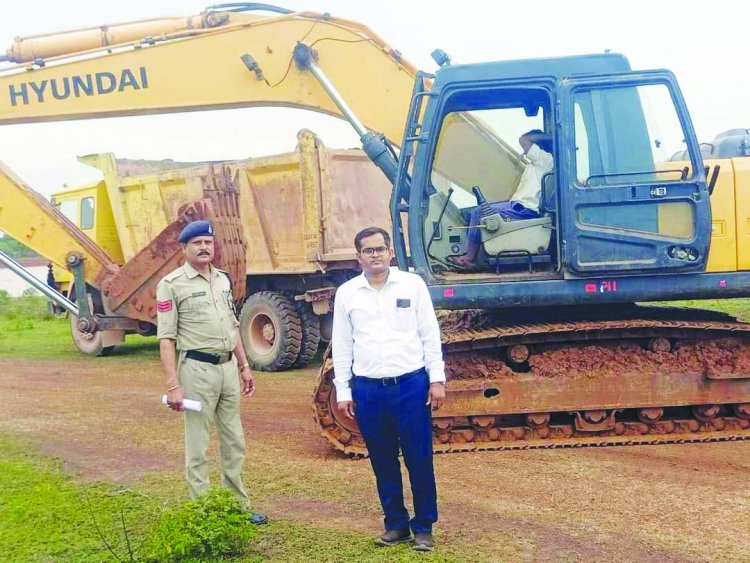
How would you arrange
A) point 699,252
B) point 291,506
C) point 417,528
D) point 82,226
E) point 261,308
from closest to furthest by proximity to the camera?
point 417,528 < point 291,506 < point 699,252 < point 261,308 < point 82,226

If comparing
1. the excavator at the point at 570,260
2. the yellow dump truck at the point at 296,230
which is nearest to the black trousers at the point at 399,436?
the excavator at the point at 570,260

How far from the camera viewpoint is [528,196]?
654 cm

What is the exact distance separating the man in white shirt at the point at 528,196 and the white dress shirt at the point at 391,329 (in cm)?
202

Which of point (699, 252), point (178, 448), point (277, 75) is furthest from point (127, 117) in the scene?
point (699, 252)

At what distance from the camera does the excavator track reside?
6.49 metres

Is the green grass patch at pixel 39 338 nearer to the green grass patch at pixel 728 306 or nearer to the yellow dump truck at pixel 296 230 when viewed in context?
the yellow dump truck at pixel 296 230

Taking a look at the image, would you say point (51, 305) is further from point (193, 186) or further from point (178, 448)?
point (178, 448)

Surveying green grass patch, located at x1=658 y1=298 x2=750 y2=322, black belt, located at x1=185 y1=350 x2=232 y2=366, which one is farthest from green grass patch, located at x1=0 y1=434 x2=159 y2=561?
A: green grass patch, located at x1=658 y1=298 x2=750 y2=322

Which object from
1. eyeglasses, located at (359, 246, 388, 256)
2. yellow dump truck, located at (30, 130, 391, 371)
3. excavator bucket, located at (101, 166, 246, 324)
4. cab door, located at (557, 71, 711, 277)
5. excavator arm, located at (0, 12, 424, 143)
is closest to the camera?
eyeglasses, located at (359, 246, 388, 256)

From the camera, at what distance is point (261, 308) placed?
11.4 metres

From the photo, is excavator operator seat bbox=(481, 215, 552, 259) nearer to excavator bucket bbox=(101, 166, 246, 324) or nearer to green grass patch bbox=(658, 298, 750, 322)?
excavator bucket bbox=(101, 166, 246, 324)

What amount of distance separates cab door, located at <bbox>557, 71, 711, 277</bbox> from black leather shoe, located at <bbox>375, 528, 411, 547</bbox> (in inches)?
97.9

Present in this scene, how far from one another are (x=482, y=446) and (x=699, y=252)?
212cm

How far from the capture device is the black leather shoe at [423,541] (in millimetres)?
4508
